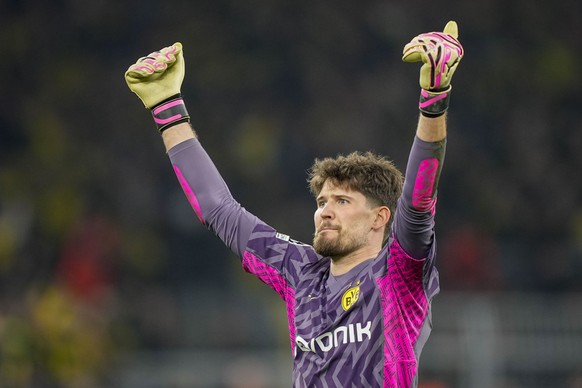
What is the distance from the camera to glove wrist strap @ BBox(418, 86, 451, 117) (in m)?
4.36

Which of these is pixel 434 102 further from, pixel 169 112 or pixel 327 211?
pixel 169 112

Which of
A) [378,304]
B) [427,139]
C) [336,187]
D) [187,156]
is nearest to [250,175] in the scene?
[187,156]

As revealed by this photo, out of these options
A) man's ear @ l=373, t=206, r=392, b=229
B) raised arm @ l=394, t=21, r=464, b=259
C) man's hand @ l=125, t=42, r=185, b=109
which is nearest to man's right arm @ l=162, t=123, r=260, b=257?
man's hand @ l=125, t=42, r=185, b=109

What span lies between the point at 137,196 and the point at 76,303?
2.95 m

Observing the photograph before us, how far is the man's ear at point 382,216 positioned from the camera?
16.1 ft

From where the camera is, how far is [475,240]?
12.9 metres

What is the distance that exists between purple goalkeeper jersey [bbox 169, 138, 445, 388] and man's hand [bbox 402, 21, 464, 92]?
0.23 metres

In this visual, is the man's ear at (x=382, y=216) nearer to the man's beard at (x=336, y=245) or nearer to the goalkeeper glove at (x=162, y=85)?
the man's beard at (x=336, y=245)

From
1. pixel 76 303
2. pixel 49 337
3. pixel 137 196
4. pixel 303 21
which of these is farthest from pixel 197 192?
pixel 303 21

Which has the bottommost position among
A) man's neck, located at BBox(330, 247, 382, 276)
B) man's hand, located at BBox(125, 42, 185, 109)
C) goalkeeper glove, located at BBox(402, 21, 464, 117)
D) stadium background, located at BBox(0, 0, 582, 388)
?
man's neck, located at BBox(330, 247, 382, 276)

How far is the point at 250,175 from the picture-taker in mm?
14320

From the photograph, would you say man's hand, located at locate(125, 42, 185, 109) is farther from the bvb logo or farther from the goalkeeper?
the bvb logo

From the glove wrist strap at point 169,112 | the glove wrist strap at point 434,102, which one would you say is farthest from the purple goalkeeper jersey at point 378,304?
the glove wrist strap at point 169,112

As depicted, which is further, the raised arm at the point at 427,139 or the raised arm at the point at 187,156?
the raised arm at the point at 187,156
